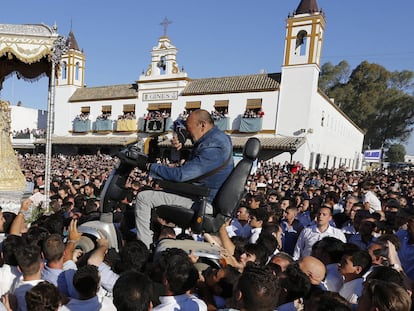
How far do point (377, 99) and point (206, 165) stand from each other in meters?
44.3

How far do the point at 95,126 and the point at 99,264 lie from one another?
88.7 ft

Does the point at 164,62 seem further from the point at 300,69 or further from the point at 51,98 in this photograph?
the point at 51,98

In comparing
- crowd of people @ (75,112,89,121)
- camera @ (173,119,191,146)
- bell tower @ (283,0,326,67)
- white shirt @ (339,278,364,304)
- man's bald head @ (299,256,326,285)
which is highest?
bell tower @ (283,0,326,67)

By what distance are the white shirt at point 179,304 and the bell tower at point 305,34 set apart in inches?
818

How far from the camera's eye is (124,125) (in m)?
26.5

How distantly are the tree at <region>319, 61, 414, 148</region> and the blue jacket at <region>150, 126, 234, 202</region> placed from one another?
4305 cm

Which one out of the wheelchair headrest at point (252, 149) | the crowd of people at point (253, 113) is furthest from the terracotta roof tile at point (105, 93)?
the wheelchair headrest at point (252, 149)

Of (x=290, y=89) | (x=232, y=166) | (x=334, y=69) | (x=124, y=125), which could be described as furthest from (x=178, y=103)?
(x=334, y=69)

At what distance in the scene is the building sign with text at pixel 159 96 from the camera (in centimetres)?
2531

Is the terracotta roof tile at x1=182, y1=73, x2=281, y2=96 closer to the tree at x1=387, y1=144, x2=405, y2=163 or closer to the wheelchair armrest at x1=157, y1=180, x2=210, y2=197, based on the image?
the wheelchair armrest at x1=157, y1=180, x2=210, y2=197

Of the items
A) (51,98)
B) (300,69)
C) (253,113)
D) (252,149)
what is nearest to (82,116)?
(253,113)

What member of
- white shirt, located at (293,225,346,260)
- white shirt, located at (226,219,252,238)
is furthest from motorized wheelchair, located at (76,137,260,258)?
white shirt, located at (226,219,252,238)

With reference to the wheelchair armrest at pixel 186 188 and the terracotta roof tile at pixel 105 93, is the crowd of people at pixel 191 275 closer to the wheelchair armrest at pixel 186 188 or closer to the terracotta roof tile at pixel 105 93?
the wheelchair armrest at pixel 186 188

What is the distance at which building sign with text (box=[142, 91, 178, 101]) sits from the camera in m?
25.3
